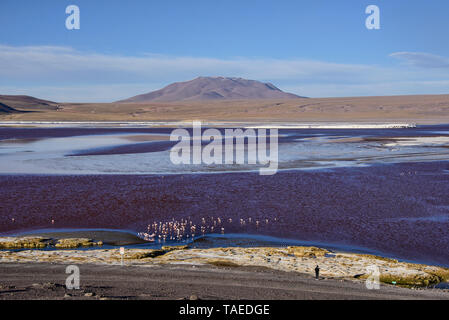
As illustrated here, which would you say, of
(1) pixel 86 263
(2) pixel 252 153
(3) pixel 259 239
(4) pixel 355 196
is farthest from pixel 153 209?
(2) pixel 252 153

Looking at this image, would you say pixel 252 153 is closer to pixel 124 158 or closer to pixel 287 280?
pixel 124 158

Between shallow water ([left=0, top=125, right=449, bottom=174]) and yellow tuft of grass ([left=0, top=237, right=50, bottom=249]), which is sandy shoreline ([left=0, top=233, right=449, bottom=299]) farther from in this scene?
shallow water ([left=0, top=125, right=449, bottom=174])

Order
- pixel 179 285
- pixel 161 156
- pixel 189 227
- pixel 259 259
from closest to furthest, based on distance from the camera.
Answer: pixel 179 285, pixel 259 259, pixel 189 227, pixel 161 156

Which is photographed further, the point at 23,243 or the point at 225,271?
the point at 23,243

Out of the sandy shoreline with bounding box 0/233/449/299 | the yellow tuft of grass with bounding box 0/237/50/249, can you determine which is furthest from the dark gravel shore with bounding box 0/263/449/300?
the yellow tuft of grass with bounding box 0/237/50/249

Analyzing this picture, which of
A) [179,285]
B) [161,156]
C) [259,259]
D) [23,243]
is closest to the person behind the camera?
[179,285]

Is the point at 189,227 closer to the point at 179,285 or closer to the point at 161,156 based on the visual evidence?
the point at 179,285

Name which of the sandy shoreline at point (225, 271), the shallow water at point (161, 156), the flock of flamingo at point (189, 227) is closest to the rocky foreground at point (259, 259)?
the sandy shoreline at point (225, 271)

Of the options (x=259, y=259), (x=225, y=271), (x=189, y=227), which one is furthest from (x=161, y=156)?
(x=225, y=271)
